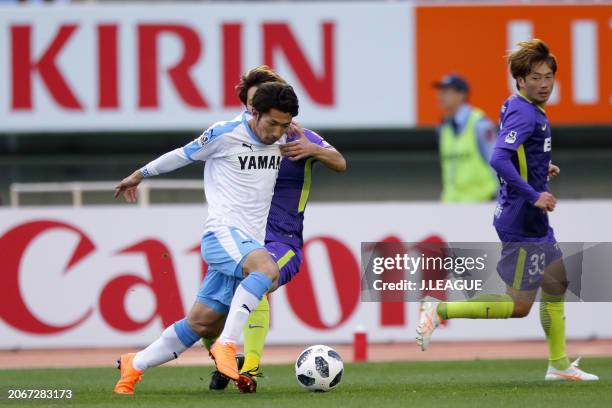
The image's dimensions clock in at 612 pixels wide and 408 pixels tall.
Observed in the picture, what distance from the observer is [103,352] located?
1234 centimetres

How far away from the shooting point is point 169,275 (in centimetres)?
1241

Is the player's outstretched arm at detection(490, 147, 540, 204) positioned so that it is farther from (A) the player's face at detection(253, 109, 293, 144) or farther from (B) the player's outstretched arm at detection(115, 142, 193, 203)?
(B) the player's outstretched arm at detection(115, 142, 193, 203)

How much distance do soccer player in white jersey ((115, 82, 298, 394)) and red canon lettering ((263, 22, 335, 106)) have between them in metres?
8.91

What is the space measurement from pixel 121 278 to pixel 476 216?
345 centimetres

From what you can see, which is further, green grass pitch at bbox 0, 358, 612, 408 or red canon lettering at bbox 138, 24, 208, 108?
red canon lettering at bbox 138, 24, 208, 108

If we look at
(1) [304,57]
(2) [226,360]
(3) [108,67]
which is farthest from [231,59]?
(2) [226,360]

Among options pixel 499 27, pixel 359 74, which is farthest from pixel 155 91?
pixel 499 27

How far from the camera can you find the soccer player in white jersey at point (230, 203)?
7.50 metres

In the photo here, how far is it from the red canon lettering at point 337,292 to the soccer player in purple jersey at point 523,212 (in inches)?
162

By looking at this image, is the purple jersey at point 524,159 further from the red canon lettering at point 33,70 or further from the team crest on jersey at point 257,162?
the red canon lettering at point 33,70

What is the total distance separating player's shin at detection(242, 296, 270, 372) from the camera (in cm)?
774

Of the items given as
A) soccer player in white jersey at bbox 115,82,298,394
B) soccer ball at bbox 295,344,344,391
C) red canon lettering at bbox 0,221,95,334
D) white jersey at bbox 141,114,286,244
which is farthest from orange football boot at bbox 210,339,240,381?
red canon lettering at bbox 0,221,95,334

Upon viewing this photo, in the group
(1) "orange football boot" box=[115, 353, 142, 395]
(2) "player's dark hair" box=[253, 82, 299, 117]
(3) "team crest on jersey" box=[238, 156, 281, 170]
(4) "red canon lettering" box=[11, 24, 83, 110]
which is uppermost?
(4) "red canon lettering" box=[11, 24, 83, 110]

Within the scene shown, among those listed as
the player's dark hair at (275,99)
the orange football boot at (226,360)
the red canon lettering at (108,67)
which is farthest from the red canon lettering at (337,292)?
the red canon lettering at (108,67)
